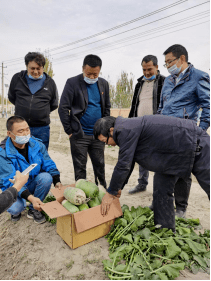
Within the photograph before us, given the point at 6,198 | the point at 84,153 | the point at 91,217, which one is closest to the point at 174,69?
the point at 84,153

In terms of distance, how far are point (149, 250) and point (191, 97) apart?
6.08 feet

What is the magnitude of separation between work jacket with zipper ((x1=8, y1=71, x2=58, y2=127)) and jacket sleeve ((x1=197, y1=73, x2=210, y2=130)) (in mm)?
2363

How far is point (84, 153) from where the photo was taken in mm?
3318

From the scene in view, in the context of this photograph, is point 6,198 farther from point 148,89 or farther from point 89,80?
point 148,89

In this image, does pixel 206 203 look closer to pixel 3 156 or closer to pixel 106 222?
pixel 106 222

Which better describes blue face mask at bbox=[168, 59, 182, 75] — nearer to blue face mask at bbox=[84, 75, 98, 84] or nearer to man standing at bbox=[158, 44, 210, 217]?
man standing at bbox=[158, 44, 210, 217]

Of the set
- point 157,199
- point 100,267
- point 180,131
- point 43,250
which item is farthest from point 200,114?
point 43,250

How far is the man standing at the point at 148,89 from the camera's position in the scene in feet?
11.1

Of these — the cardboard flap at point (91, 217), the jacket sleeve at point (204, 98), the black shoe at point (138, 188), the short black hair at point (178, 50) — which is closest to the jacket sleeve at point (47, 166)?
the cardboard flap at point (91, 217)

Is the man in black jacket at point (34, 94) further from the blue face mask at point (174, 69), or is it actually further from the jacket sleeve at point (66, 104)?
the blue face mask at point (174, 69)

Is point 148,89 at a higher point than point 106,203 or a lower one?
higher

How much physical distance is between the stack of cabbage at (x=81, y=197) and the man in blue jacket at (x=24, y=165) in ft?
1.33

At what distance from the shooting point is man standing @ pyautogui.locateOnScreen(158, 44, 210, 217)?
2494 mm

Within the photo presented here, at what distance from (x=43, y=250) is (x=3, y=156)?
1229 mm
